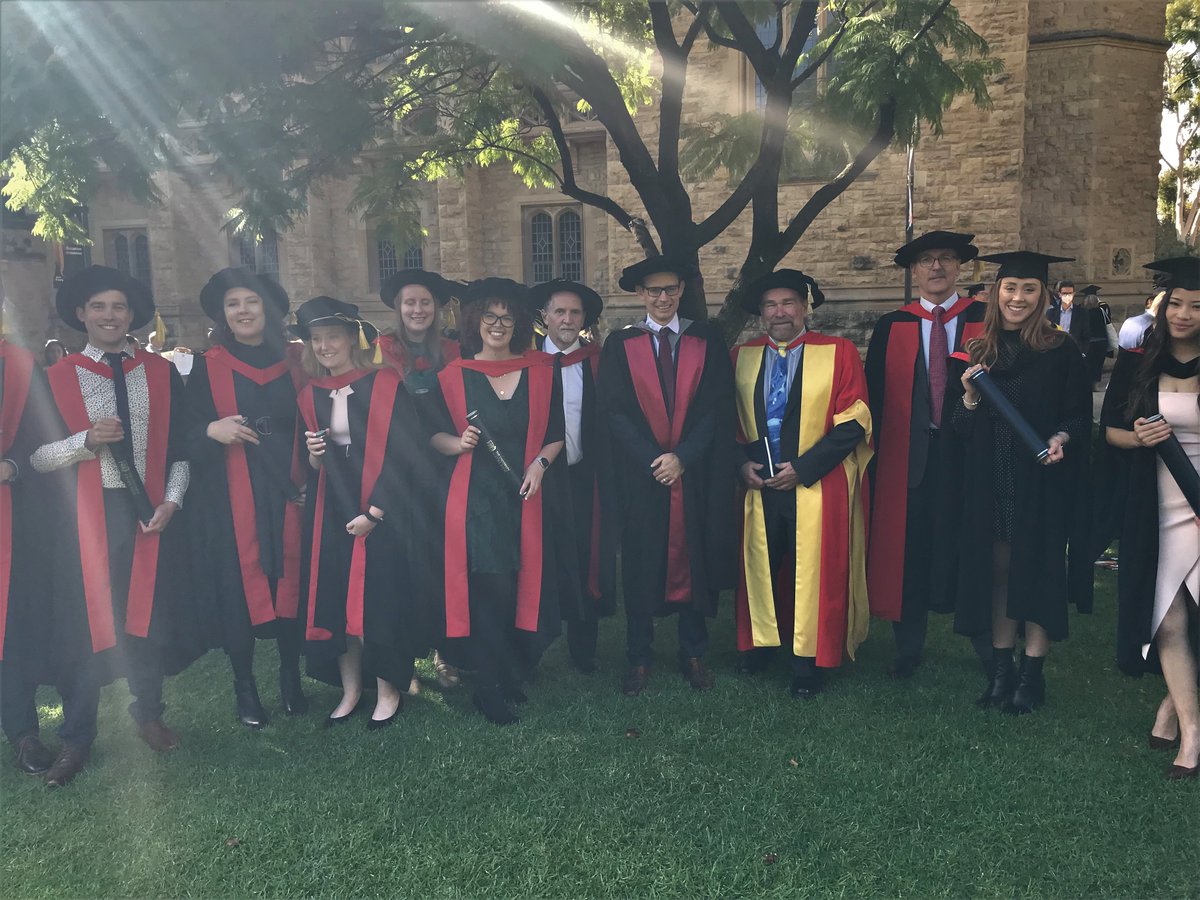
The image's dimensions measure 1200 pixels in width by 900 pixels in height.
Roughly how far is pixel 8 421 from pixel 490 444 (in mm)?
2006

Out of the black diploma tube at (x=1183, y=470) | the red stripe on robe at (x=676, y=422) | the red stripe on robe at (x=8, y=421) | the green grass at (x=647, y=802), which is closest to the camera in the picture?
the green grass at (x=647, y=802)

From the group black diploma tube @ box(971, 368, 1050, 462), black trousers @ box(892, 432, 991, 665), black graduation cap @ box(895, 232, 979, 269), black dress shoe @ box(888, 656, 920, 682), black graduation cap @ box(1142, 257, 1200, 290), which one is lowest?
black dress shoe @ box(888, 656, 920, 682)

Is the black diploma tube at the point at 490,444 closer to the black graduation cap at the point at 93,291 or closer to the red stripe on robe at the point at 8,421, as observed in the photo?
the black graduation cap at the point at 93,291

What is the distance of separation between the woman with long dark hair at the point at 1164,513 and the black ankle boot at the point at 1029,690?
448mm

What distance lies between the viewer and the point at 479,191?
17922 mm

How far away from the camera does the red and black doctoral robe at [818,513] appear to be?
412 cm

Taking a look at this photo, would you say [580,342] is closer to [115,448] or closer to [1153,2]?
[115,448]

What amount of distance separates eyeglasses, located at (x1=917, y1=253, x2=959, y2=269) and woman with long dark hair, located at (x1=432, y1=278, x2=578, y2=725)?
190cm

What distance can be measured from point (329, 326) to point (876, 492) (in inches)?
112

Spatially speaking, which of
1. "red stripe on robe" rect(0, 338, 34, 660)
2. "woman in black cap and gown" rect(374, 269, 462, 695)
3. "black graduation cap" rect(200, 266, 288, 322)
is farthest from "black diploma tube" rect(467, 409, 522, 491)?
"red stripe on robe" rect(0, 338, 34, 660)

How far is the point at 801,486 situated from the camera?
419 centimetres

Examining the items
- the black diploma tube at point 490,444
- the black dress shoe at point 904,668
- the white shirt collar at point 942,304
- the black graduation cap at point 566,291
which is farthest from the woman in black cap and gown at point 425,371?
the white shirt collar at point 942,304

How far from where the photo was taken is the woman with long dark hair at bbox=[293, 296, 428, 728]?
3.93 metres

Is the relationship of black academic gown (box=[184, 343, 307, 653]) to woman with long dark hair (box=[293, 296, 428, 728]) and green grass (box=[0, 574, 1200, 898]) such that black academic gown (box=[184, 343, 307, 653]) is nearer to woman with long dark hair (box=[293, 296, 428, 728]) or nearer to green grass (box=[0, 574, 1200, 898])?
woman with long dark hair (box=[293, 296, 428, 728])
